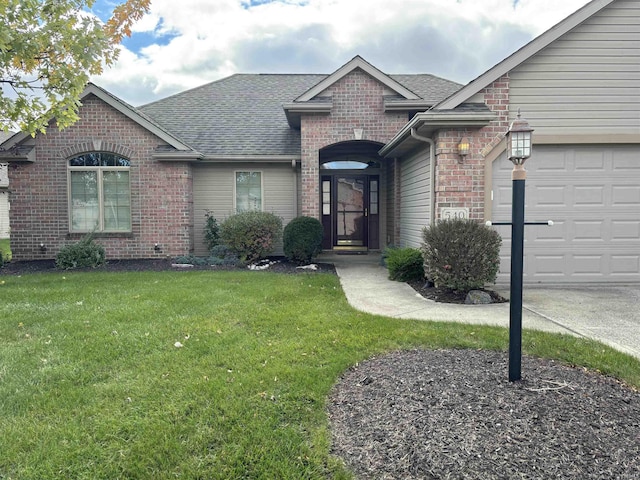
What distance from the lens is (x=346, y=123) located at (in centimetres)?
1107

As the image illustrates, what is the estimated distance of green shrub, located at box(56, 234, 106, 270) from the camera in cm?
951

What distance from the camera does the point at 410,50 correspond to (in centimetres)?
1914

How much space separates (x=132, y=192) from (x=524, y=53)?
9.26 metres

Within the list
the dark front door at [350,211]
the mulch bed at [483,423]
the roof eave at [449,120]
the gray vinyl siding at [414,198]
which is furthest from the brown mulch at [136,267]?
the mulch bed at [483,423]

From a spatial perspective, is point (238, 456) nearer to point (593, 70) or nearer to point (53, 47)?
point (53, 47)

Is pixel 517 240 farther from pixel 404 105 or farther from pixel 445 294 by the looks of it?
pixel 404 105

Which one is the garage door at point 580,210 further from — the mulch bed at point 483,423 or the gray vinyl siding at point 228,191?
the gray vinyl siding at point 228,191

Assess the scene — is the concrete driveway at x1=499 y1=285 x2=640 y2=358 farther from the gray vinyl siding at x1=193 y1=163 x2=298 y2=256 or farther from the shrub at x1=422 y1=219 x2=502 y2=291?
the gray vinyl siding at x1=193 y1=163 x2=298 y2=256

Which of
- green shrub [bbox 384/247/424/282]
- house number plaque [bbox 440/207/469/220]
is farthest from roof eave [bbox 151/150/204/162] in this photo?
house number plaque [bbox 440/207/469/220]

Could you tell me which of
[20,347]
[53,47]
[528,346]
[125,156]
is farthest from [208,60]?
[528,346]

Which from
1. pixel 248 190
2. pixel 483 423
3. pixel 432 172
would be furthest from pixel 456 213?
pixel 248 190

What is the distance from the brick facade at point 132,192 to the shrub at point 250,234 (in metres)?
1.51

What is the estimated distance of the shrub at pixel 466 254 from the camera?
6285mm

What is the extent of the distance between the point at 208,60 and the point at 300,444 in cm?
2070
